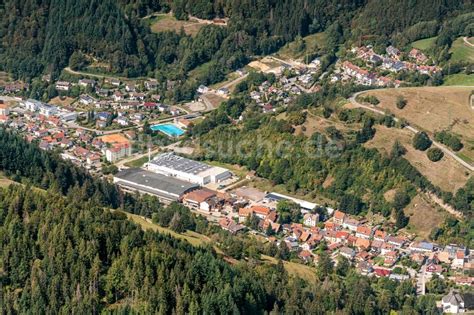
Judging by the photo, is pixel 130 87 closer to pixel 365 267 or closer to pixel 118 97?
pixel 118 97

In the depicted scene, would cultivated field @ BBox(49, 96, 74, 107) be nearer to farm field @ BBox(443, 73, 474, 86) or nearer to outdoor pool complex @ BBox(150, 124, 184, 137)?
outdoor pool complex @ BBox(150, 124, 184, 137)

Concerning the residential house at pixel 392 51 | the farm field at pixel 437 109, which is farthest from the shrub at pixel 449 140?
the residential house at pixel 392 51

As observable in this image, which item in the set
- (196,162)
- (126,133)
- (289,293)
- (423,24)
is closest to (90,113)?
(126,133)

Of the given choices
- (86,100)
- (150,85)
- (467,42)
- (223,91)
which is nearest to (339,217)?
(223,91)

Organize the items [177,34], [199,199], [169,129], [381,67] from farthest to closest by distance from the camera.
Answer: [177,34] < [381,67] < [169,129] < [199,199]

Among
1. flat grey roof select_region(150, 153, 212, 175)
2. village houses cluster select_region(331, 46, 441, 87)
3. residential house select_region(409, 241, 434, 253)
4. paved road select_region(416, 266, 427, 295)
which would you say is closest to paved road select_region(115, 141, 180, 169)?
flat grey roof select_region(150, 153, 212, 175)

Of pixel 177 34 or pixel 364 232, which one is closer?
pixel 364 232
